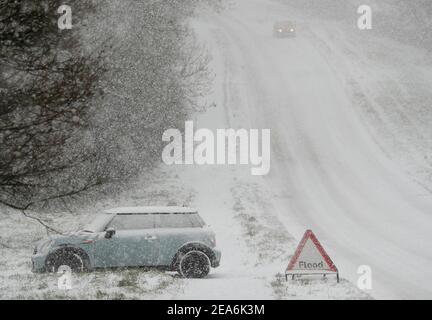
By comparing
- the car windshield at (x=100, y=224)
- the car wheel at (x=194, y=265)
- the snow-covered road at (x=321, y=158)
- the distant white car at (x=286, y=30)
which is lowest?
the car wheel at (x=194, y=265)

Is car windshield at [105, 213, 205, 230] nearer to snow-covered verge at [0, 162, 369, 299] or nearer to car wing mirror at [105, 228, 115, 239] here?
car wing mirror at [105, 228, 115, 239]

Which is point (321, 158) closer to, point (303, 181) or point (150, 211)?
point (303, 181)

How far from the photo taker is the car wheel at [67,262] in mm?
12781

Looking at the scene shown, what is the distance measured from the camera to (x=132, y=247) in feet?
43.0

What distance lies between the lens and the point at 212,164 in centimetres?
3288

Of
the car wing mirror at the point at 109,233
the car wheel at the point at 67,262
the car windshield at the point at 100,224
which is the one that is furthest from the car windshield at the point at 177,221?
the car wheel at the point at 67,262

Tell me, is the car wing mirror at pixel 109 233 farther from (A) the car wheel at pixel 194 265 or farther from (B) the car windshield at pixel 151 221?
(A) the car wheel at pixel 194 265

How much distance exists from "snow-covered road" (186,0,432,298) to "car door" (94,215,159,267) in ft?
15.4

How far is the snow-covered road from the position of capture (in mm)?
17734

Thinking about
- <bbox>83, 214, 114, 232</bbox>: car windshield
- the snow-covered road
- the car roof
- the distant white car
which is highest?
the distant white car

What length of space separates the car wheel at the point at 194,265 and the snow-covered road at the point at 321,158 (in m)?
3.55

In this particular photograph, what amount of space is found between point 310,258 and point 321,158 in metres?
22.5

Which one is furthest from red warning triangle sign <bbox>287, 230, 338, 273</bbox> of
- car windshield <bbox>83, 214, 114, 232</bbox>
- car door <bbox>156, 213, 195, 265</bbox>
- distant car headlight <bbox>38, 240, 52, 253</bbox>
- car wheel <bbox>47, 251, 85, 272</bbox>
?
distant car headlight <bbox>38, 240, 52, 253</bbox>

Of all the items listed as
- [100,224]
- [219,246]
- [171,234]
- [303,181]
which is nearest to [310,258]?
[171,234]
